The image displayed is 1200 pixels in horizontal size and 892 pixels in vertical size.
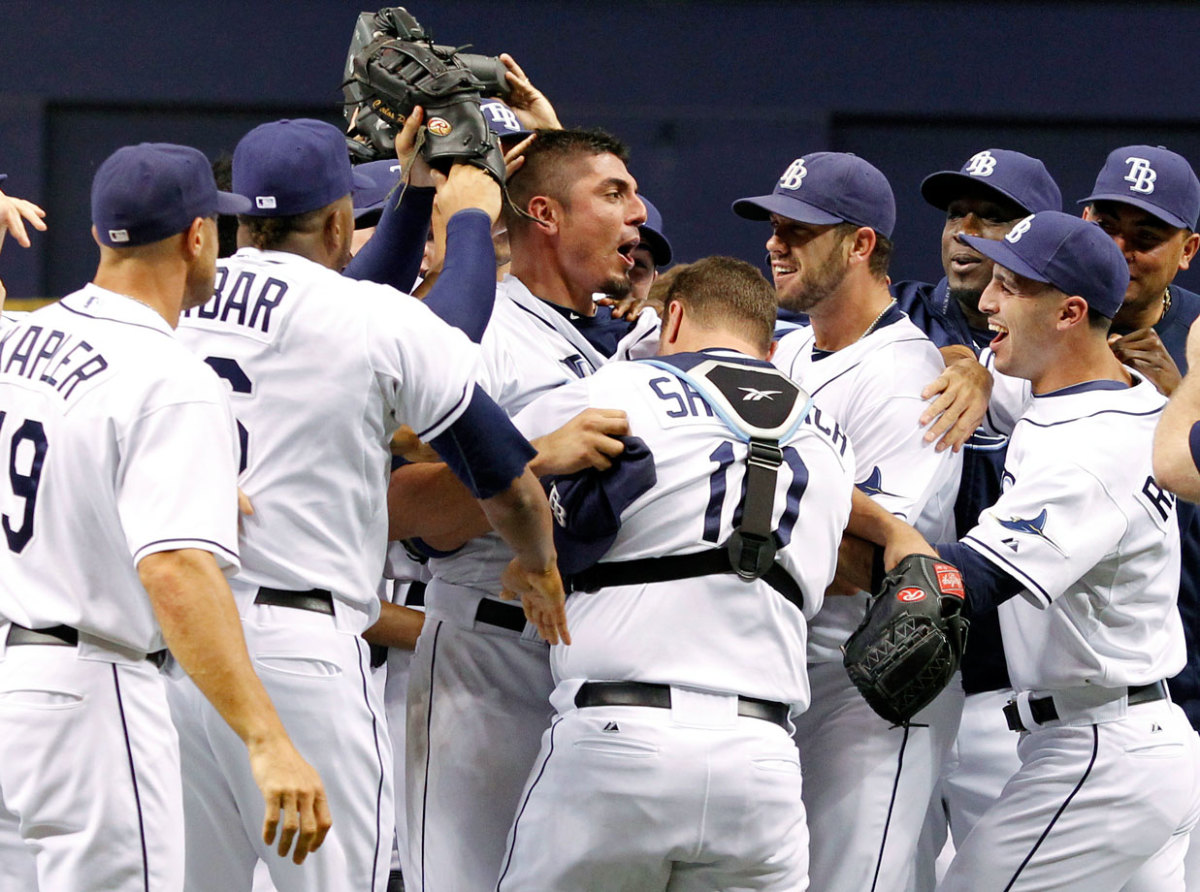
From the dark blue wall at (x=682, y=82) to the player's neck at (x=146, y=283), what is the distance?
20.8 feet

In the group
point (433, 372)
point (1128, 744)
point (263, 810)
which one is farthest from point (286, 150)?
point (1128, 744)

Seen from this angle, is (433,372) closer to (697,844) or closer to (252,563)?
(252,563)

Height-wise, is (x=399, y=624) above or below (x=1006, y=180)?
below

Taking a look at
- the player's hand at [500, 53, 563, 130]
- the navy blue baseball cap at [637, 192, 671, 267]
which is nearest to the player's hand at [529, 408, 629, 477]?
the player's hand at [500, 53, 563, 130]

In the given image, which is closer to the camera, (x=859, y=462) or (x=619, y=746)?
(x=619, y=746)

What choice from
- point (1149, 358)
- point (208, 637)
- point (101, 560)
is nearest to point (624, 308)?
point (1149, 358)

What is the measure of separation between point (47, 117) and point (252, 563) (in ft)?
23.1

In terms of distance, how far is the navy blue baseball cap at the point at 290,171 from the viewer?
10.7ft

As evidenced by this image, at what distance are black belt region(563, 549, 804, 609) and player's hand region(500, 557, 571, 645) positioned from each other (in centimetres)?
8

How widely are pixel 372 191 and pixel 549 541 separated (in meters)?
2.08

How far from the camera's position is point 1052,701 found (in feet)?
12.5

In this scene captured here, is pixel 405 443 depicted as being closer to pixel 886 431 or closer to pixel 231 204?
pixel 231 204

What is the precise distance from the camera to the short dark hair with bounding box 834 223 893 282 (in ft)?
14.1

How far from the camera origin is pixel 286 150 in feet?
10.7
